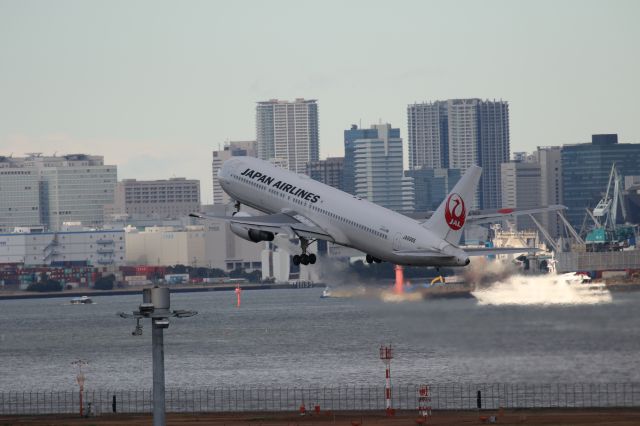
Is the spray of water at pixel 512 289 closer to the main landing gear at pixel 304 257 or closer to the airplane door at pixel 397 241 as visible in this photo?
the main landing gear at pixel 304 257

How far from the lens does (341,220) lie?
118938 mm

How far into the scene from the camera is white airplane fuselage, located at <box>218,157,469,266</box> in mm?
112500

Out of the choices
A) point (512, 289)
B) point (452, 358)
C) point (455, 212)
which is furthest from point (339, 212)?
point (512, 289)

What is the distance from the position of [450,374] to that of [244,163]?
145 feet

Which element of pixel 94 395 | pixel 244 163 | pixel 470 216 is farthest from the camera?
pixel 94 395

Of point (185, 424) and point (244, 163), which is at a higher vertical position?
point (244, 163)

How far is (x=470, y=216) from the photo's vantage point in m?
120

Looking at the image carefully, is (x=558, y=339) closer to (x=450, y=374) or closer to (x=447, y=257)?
(x=450, y=374)

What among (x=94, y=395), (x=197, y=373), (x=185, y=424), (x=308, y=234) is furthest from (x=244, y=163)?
(x=197, y=373)

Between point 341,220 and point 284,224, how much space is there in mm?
4078

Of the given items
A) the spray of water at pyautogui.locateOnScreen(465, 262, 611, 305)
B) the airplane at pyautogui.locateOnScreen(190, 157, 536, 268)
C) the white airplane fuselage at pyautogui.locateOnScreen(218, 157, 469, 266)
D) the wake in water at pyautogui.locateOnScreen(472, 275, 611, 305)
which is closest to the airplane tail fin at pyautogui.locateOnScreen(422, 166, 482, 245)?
the airplane at pyautogui.locateOnScreen(190, 157, 536, 268)

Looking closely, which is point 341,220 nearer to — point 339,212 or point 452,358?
point 339,212

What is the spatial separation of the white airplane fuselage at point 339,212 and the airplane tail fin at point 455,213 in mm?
609

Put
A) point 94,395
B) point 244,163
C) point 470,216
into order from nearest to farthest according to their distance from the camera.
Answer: point 470,216, point 244,163, point 94,395
